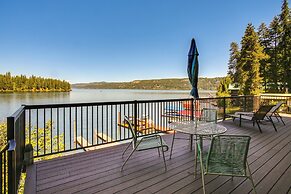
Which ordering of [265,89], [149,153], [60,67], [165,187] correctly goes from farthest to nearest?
[60,67], [265,89], [149,153], [165,187]

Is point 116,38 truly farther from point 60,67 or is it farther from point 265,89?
point 265,89

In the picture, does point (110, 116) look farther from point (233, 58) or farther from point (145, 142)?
point (233, 58)

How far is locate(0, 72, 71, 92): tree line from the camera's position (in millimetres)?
19330

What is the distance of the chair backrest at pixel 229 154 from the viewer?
1.98 meters

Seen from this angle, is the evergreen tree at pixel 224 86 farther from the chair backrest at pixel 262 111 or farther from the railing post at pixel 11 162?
the railing post at pixel 11 162

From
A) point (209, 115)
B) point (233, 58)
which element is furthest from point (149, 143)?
point (233, 58)

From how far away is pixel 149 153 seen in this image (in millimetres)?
3578

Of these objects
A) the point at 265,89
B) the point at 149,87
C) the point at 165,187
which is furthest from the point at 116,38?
the point at 165,187

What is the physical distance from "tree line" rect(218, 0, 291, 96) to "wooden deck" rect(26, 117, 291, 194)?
1820cm

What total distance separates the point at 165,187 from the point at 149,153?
4.25 feet

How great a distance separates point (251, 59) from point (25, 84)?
2617 cm

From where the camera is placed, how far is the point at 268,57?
19.9 metres

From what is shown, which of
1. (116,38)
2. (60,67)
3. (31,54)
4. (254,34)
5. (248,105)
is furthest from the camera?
(60,67)

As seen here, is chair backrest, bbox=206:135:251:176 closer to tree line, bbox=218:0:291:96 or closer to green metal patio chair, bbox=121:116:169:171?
green metal patio chair, bbox=121:116:169:171
